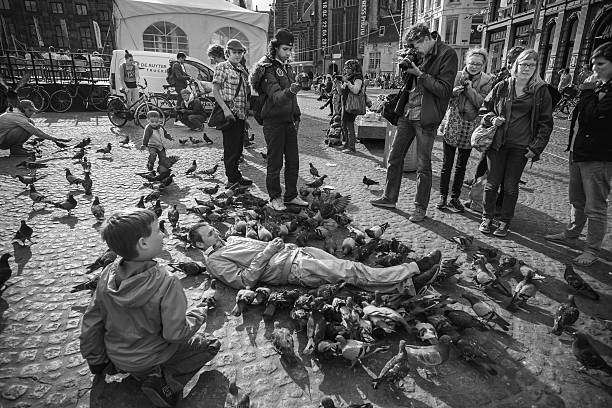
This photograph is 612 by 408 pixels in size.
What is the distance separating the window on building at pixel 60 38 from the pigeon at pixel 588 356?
67.2 meters

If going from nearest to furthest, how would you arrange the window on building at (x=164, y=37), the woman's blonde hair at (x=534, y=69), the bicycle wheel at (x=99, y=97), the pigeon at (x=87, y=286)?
the pigeon at (x=87, y=286), the woman's blonde hair at (x=534, y=69), the bicycle wheel at (x=99, y=97), the window on building at (x=164, y=37)

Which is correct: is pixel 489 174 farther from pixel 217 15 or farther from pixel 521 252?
pixel 217 15

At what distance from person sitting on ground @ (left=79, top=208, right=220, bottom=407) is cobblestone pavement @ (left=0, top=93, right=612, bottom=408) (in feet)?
0.81

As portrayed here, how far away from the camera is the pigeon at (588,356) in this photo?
Result: 8.31 feet

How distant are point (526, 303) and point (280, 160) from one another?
3.61m

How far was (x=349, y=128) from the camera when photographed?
32.0ft

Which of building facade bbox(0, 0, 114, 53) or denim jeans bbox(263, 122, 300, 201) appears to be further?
building facade bbox(0, 0, 114, 53)

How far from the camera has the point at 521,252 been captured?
15.0ft

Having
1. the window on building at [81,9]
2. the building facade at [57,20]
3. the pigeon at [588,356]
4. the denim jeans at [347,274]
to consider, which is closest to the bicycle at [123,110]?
the denim jeans at [347,274]

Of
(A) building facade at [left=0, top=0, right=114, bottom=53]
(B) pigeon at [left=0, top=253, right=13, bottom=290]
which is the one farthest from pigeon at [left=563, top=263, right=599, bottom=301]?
(A) building facade at [left=0, top=0, right=114, bottom=53]

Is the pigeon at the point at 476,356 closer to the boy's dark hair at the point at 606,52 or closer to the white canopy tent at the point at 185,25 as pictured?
the boy's dark hair at the point at 606,52

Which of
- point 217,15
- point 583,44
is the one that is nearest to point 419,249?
point 217,15

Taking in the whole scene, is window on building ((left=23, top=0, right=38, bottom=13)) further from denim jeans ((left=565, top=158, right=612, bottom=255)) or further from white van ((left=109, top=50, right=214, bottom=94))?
denim jeans ((left=565, top=158, right=612, bottom=255))

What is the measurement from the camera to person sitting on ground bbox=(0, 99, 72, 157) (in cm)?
838
